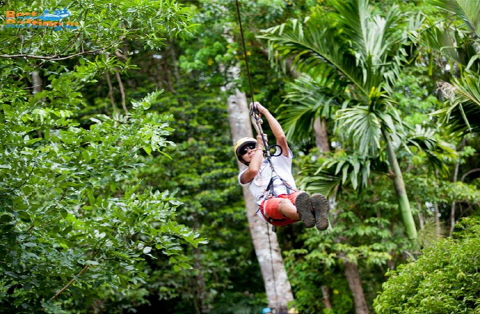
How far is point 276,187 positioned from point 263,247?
717 centimetres

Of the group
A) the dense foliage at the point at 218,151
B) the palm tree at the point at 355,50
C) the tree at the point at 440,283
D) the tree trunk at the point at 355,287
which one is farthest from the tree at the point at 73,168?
the tree trunk at the point at 355,287

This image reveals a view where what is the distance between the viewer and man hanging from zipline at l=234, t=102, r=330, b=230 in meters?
4.63

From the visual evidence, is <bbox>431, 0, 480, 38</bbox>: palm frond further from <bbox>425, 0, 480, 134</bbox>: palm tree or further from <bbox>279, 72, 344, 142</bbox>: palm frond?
<bbox>279, 72, 344, 142</bbox>: palm frond

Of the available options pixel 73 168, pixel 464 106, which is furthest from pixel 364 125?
pixel 73 168

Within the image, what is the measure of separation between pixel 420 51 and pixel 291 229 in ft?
25.0

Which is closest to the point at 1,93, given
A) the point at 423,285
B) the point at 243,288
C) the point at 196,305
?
the point at 423,285

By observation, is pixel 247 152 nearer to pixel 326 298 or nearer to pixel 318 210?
pixel 318 210

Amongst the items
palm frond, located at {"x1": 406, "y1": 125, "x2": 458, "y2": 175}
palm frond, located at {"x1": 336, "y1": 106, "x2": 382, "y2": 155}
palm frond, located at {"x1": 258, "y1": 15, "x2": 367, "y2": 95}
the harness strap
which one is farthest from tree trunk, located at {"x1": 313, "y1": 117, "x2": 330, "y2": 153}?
the harness strap

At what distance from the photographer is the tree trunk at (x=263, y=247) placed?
39.0 feet

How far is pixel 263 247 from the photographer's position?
39.8 feet

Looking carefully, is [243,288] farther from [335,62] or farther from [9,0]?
[9,0]

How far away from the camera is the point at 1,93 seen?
5.47 metres

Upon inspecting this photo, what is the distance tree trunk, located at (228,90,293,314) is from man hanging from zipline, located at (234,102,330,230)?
6.51 metres

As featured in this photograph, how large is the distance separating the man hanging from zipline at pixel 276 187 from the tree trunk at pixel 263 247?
6.51 m
